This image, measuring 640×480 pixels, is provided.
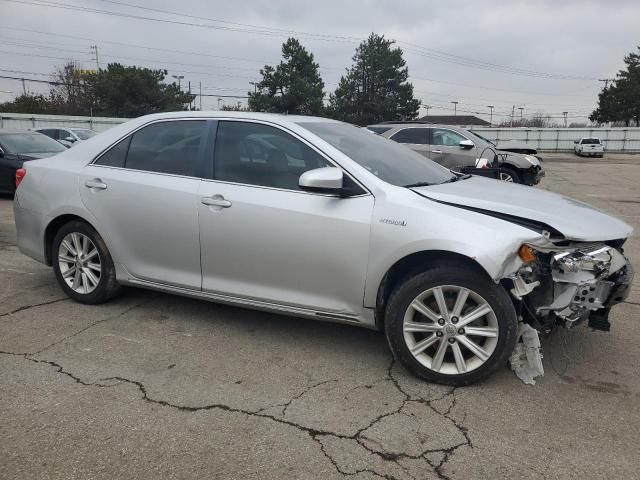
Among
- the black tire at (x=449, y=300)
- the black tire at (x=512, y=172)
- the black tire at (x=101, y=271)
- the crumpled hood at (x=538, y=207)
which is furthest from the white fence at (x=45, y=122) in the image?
the black tire at (x=449, y=300)

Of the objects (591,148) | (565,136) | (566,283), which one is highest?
(566,283)

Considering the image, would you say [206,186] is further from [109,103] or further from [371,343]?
[109,103]

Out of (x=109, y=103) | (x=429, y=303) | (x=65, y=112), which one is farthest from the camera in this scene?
(x=65, y=112)

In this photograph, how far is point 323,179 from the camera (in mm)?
3324

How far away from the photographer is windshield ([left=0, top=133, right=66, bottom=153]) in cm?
1105

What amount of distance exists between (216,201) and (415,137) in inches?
407

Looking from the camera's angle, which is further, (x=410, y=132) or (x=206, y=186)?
(x=410, y=132)

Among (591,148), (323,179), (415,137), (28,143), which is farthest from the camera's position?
(591,148)

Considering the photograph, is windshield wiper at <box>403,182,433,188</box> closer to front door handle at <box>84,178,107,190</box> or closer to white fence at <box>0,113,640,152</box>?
front door handle at <box>84,178,107,190</box>

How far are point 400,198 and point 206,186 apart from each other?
4.67 feet

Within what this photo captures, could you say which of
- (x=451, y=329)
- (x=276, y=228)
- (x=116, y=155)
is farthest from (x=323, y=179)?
(x=116, y=155)

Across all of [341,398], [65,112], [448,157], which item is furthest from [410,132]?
[65,112]

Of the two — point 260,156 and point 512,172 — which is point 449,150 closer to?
point 512,172

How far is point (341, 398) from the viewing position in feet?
10.3
